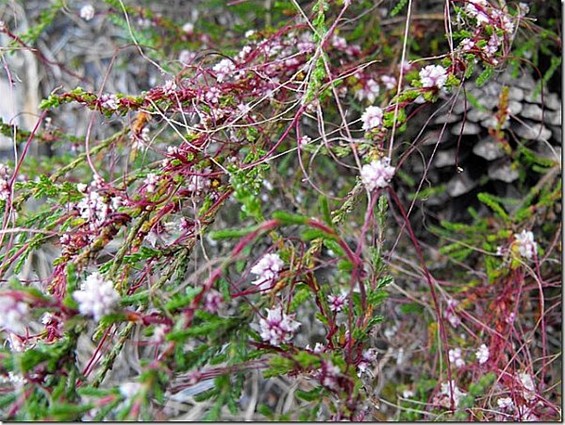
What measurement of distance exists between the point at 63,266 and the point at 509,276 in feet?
2.16

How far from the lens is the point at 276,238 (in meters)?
0.56

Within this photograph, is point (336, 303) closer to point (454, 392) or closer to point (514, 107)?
point (454, 392)

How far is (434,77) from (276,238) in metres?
0.25

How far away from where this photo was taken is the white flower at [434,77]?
628 mm

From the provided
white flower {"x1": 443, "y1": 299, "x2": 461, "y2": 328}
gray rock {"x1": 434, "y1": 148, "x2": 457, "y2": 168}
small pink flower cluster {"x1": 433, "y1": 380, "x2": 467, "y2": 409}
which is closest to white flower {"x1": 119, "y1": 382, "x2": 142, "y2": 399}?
small pink flower cluster {"x1": 433, "y1": 380, "x2": 467, "y2": 409}

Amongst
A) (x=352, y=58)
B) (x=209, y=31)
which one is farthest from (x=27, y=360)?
(x=209, y=31)

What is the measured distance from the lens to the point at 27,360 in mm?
474

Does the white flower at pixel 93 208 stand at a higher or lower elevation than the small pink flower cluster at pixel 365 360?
higher

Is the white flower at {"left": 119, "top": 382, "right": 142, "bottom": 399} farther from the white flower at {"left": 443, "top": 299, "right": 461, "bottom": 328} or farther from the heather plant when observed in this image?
the white flower at {"left": 443, "top": 299, "right": 461, "bottom": 328}

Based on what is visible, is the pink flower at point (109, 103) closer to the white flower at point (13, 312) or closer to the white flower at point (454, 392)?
the white flower at point (13, 312)

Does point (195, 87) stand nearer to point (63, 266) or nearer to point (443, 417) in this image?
point (63, 266)

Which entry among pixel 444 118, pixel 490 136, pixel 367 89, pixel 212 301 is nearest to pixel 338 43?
pixel 367 89

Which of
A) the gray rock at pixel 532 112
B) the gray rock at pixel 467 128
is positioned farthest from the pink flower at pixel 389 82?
the gray rock at pixel 532 112

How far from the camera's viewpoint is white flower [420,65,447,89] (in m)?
0.63
